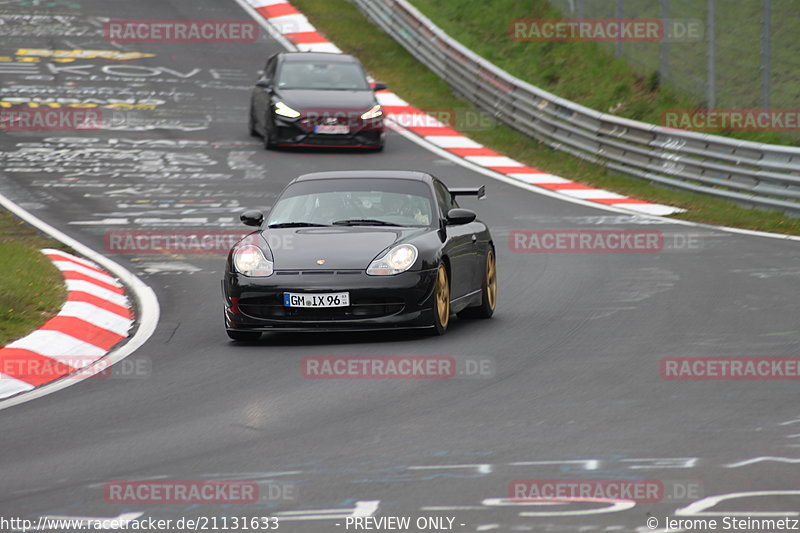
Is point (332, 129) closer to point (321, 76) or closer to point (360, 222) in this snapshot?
point (321, 76)

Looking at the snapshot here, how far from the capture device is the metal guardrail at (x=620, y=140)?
20.1 m

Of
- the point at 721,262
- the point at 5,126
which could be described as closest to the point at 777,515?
the point at 721,262

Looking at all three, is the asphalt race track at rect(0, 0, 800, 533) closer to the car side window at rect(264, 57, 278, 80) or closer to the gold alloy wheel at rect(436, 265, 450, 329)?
the gold alloy wheel at rect(436, 265, 450, 329)

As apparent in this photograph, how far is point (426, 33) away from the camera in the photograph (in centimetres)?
3247

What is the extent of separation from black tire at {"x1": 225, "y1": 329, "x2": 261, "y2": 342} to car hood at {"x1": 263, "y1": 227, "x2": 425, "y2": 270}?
0.60 m

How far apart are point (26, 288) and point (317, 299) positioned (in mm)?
3071

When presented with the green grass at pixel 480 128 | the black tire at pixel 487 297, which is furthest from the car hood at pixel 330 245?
the green grass at pixel 480 128

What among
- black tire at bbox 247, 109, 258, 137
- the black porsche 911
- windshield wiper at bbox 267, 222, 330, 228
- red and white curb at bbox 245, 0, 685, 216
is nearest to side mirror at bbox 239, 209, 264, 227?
the black porsche 911

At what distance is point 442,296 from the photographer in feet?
37.8

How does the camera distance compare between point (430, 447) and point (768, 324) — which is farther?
point (768, 324)

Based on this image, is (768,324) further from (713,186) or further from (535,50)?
(535,50)

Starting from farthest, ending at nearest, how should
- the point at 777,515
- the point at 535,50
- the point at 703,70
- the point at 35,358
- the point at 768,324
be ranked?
the point at 535,50
the point at 703,70
the point at 768,324
the point at 35,358
the point at 777,515

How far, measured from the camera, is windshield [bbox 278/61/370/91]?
83.6 ft

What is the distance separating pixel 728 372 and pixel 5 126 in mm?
19196
